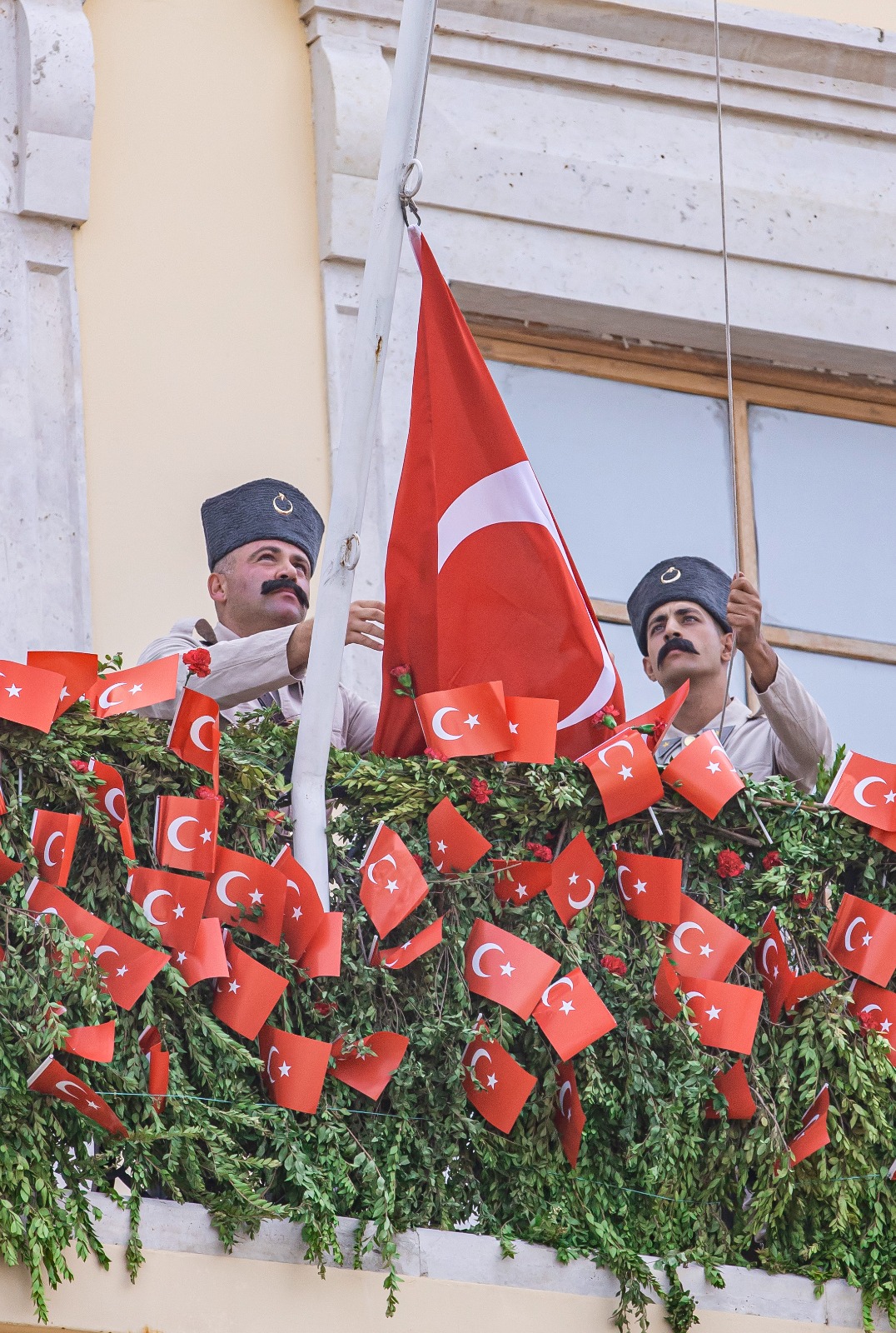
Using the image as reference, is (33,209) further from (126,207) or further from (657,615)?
(657,615)

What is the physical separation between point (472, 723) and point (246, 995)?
32.0 inches

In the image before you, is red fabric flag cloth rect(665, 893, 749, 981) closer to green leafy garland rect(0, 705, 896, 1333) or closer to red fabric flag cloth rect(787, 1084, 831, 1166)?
green leafy garland rect(0, 705, 896, 1333)

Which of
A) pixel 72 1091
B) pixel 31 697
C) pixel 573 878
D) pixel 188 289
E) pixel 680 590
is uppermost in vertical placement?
pixel 188 289

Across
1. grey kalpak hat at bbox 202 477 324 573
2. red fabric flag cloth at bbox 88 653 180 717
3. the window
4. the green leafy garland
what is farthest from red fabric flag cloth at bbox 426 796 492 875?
the window

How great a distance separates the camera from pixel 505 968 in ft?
18.2

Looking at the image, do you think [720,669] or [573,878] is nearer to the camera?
[573,878]

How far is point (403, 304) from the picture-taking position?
8.41 metres

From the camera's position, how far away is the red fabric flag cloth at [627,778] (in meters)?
5.71

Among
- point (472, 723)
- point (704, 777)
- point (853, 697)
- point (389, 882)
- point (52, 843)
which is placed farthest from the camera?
point (853, 697)

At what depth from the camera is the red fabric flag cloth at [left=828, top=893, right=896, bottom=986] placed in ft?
19.2

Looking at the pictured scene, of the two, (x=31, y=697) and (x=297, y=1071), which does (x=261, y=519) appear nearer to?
(x=31, y=697)

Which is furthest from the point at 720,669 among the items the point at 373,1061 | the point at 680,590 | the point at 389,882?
the point at 373,1061

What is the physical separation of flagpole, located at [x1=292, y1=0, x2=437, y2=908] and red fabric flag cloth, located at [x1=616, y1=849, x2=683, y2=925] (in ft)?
2.25

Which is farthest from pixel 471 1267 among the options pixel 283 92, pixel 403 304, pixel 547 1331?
pixel 283 92
